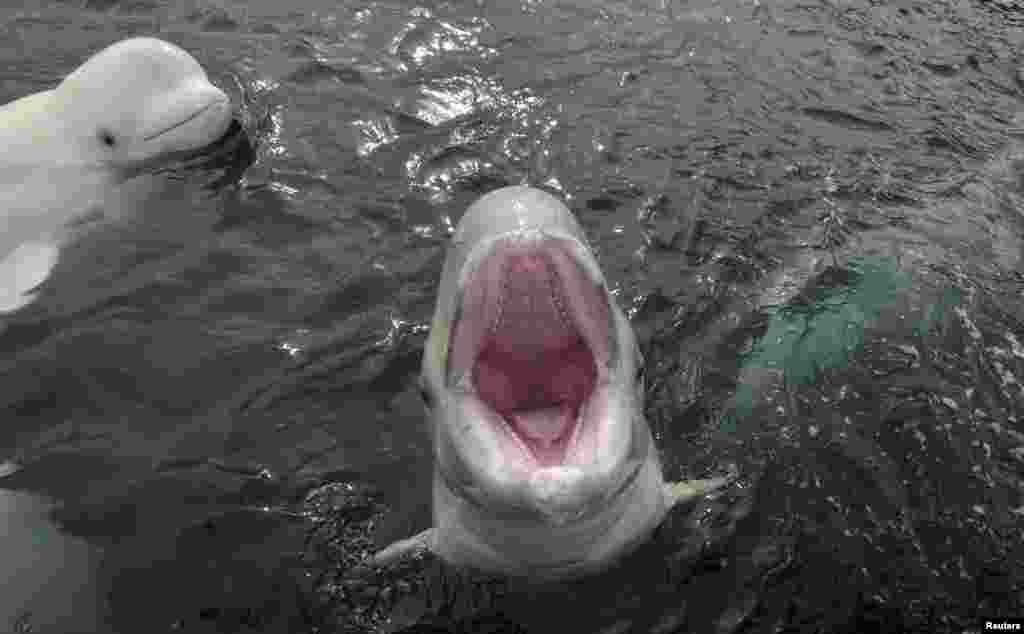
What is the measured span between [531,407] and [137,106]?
15.6 feet

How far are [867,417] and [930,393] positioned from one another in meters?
0.45

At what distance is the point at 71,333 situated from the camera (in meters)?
5.52

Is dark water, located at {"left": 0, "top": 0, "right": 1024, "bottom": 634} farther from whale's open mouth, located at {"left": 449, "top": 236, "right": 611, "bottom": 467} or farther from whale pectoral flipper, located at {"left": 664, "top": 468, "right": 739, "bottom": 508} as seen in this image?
whale's open mouth, located at {"left": 449, "top": 236, "right": 611, "bottom": 467}

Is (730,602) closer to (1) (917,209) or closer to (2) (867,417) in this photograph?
(2) (867,417)

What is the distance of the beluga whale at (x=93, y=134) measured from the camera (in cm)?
653

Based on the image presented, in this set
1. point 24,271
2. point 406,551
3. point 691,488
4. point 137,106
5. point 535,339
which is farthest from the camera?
point 137,106

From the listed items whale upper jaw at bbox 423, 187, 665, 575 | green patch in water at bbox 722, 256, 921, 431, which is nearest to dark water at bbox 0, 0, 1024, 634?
green patch in water at bbox 722, 256, 921, 431

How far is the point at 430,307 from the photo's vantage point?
5.89 metres

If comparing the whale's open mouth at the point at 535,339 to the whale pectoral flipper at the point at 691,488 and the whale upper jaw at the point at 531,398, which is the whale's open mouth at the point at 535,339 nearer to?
the whale upper jaw at the point at 531,398

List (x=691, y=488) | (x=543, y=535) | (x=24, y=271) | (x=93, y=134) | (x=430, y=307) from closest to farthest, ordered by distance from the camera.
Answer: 1. (x=543, y=535)
2. (x=691, y=488)
3. (x=430, y=307)
4. (x=24, y=271)
5. (x=93, y=134)

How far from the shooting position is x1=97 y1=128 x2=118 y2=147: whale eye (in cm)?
707

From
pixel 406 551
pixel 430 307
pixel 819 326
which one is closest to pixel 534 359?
pixel 406 551

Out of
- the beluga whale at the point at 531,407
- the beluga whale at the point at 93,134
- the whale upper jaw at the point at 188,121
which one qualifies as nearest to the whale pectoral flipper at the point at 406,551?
the beluga whale at the point at 531,407

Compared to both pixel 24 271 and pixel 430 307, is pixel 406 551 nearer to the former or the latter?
Answer: pixel 430 307
